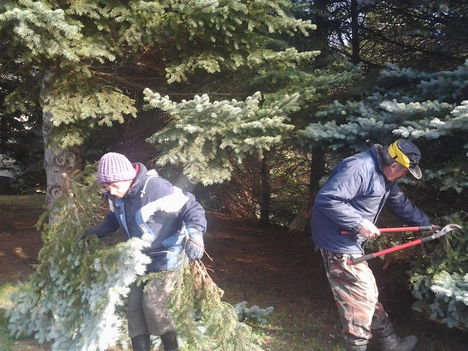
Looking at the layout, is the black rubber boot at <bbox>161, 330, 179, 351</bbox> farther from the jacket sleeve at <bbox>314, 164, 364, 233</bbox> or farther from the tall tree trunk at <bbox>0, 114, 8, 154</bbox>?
the tall tree trunk at <bbox>0, 114, 8, 154</bbox>

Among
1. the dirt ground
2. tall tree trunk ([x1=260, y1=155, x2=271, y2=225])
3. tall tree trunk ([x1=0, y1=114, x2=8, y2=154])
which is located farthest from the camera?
tall tree trunk ([x1=260, y1=155, x2=271, y2=225])

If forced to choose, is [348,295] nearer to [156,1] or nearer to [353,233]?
[353,233]

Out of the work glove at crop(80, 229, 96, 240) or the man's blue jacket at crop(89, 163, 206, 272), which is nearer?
the man's blue jacket at crop(89, 163, 206, 272)

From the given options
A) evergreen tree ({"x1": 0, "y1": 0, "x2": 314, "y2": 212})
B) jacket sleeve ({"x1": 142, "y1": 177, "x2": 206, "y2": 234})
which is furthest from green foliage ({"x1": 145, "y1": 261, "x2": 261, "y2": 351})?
evergreen tree ({"x1": 0, "y1": 0, "x2": 314, "y2": 212})

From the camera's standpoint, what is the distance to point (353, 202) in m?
3.48

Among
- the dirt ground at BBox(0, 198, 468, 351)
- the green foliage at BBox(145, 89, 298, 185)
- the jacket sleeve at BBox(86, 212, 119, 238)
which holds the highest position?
the green foliage at BBox(145, 89, 298, 185)

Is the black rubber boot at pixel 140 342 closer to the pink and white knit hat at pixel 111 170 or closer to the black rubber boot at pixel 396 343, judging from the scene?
the pink and white knit hat at pixel 111 170

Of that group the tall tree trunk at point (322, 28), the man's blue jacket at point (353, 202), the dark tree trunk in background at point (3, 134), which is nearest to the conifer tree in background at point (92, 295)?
the man's blue jacket at point (353, 202)

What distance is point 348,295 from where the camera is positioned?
3.52 metres

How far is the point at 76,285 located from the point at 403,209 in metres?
2.93

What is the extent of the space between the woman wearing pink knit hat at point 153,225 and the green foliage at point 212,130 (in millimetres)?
901

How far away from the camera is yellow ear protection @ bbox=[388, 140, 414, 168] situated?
3273 mm

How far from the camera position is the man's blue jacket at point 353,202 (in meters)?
3.26

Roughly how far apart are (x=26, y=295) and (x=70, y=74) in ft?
7.71
